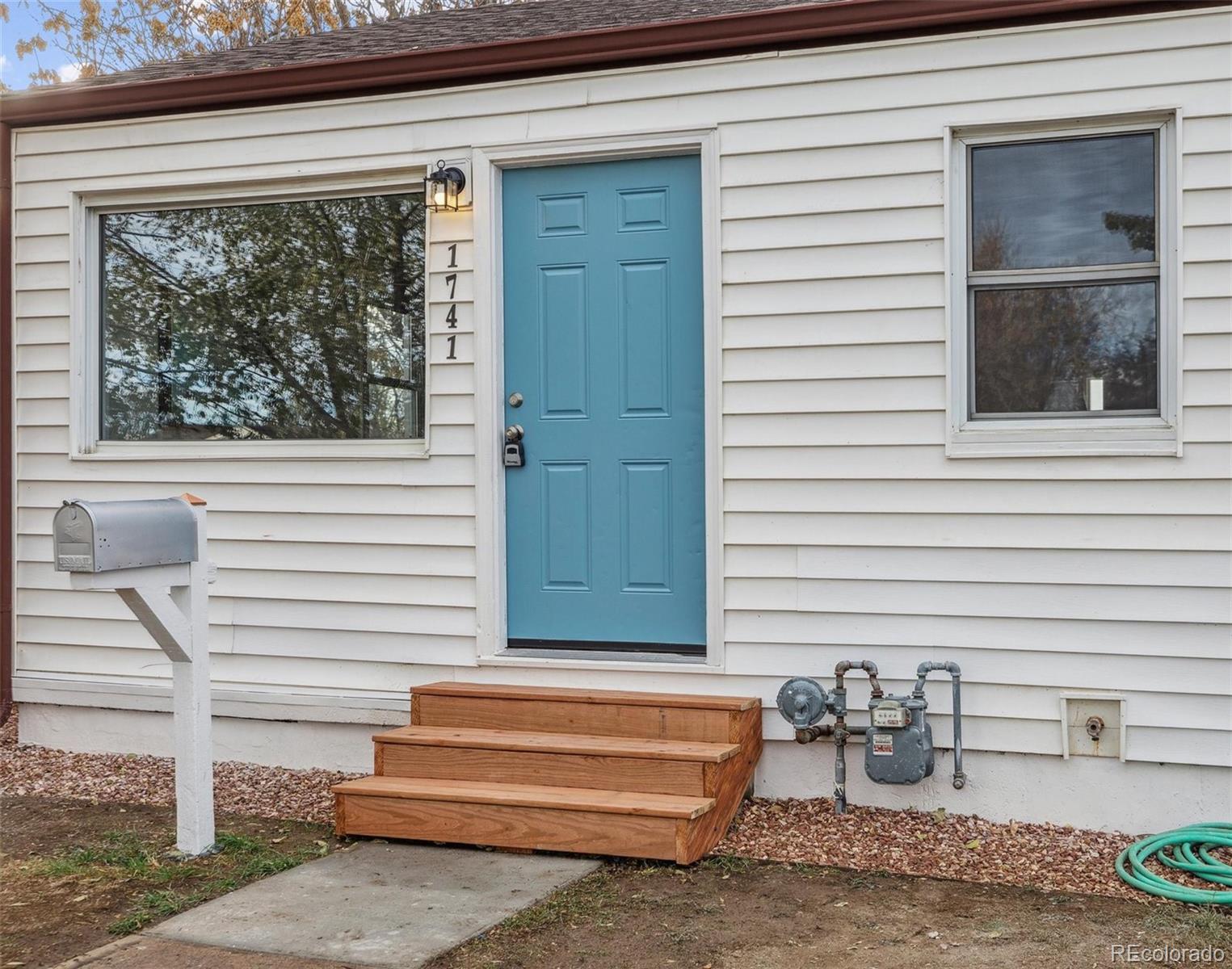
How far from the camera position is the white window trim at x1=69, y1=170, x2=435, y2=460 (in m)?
5.33

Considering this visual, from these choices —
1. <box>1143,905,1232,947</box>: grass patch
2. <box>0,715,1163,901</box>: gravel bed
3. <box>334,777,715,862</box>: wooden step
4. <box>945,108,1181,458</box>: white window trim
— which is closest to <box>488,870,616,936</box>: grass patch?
<box>334,777,715,862</box>: wooden step

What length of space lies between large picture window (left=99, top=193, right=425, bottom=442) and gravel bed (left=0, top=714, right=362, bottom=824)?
152 centimetres

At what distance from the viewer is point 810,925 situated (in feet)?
11.5

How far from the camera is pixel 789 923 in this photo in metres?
3.53

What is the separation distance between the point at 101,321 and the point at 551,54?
2.61 metres

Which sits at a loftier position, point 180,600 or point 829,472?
point 829,472

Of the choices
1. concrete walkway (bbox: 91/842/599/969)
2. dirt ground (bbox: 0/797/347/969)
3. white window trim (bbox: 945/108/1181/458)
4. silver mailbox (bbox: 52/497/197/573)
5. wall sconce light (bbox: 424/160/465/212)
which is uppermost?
wall sconce light (bbox: 424/160/465/212)

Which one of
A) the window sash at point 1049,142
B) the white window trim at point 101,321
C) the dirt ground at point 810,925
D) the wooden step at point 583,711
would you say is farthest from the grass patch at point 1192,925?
the white window trim at point 101,321

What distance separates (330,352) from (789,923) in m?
3.28

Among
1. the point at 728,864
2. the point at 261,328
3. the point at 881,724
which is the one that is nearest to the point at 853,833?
the point at 881,724

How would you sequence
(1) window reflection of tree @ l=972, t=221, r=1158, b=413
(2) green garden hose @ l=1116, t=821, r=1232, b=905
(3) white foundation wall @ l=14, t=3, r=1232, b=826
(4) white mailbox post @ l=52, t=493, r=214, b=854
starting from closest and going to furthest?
(2) green garden hose @ l=1116, t=821, r=1232, b=905, (4) white mailbox post @ l=52, t=493, r=214, b=854, (3) white foundation wall @ l=14, t=3, r=1232, b=826, (1) window reflection of tree @ l=972, t=221, r=1158, b=413

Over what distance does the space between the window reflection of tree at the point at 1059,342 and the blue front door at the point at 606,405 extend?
3.69 ft

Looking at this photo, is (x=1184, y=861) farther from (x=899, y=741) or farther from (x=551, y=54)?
(x=551, y=54)

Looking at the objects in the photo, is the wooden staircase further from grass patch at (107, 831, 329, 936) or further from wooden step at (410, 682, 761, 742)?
grass patch at (107, 831, 329, 936)
